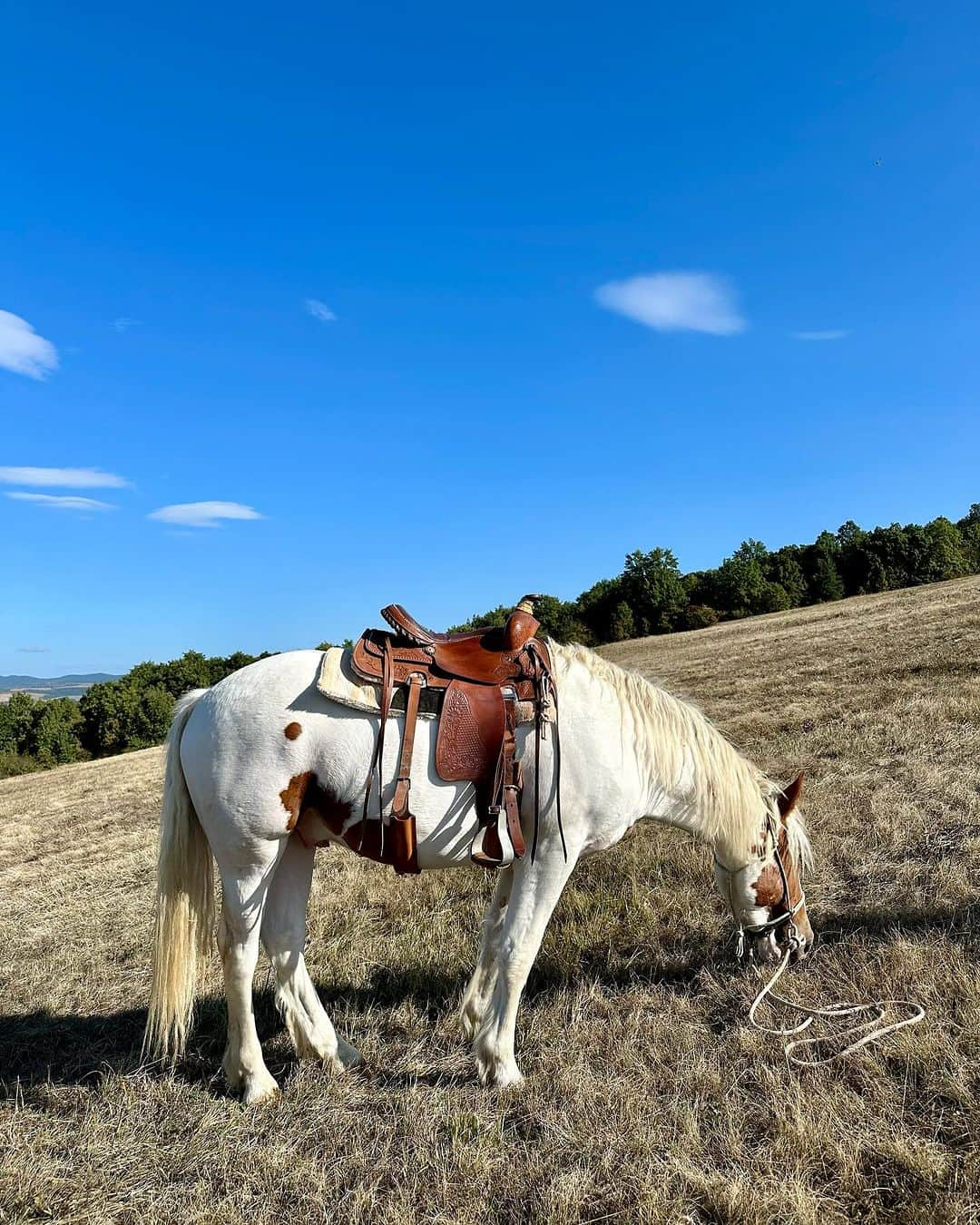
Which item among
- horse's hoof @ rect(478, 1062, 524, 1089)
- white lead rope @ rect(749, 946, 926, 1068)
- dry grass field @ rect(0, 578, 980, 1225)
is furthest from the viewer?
horse's hoof @ rect(478, 1062, 524, 1089)

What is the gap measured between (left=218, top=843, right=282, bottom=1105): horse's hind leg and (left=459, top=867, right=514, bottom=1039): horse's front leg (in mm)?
912

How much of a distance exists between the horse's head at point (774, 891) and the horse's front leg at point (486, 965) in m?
1.16

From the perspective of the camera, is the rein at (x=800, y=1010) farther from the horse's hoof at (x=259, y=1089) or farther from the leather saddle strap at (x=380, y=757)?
the horse's hoof at (x=259, y=1089)

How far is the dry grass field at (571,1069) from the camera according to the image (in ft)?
7.41

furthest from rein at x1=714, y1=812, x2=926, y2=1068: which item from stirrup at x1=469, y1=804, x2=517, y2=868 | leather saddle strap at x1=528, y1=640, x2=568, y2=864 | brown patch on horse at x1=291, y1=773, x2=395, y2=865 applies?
brown patch on horse at x1=291, y1=773, x2=395, y2=865

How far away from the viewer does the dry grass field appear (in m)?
2.26

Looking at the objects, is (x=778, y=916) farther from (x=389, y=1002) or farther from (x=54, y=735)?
(x=54, y=735)

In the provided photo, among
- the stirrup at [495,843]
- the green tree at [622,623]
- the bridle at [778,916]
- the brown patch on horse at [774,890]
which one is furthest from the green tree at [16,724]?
the brown patch on horse at [774,890]

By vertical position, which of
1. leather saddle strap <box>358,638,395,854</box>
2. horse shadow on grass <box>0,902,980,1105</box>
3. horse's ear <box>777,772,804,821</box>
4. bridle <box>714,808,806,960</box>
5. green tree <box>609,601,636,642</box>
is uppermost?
green tree <box>609,601,636,642</box>

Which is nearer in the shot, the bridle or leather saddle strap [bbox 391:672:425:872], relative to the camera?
leather saddle strap [bbox 391:672:425:872]

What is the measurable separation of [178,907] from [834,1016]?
3.01 m

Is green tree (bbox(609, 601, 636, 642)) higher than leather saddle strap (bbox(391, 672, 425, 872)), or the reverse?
green tree (bbox(609, 601, 636, 642))

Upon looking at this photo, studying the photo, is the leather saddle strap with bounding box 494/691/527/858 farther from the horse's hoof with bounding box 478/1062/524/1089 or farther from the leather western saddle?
the horse's hoof with bounding box 478/1062/524/1089

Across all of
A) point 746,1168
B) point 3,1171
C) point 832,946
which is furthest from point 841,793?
point 3,1171
